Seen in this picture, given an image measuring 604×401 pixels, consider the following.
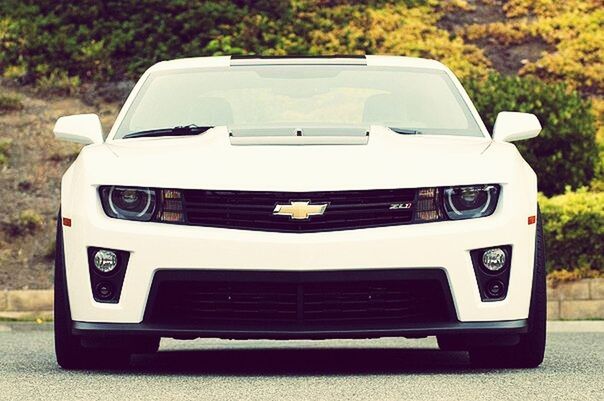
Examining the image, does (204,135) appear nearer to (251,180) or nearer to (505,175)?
(251,180)

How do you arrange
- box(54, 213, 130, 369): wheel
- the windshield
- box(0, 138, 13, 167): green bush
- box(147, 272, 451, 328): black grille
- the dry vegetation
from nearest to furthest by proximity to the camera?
box(147, 272, 451, 328): black grille, box(54, 213, 130, 369): wheel, the windshield, the dry vegetation, box(0, 138, 13, 167): green bush

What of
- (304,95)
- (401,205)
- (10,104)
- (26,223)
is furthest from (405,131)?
(10,104)

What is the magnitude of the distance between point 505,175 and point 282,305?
1.21m

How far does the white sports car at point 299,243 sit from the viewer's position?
7.43m

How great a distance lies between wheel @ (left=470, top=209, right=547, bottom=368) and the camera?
7.83m

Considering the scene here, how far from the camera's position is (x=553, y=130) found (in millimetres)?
18906

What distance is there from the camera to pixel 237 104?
24359 mm

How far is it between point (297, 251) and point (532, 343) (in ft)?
4.54

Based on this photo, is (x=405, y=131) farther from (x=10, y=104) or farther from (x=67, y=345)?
(x=10, y=104)

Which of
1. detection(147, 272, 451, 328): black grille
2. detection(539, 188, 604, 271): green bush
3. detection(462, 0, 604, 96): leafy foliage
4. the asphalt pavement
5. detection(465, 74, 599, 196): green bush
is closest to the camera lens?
the asphalt pavement

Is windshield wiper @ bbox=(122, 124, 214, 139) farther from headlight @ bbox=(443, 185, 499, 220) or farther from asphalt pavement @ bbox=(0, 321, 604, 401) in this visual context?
headlight @ bbox=(443, 185, 499, 220)

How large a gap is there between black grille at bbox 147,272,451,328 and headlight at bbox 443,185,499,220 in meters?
0.32

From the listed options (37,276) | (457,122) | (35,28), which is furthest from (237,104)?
(457,122)

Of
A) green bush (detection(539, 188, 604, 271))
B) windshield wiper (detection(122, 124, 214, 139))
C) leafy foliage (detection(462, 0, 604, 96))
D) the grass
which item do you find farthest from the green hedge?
windshield wiper (detection(122, 124, 214, 139))
